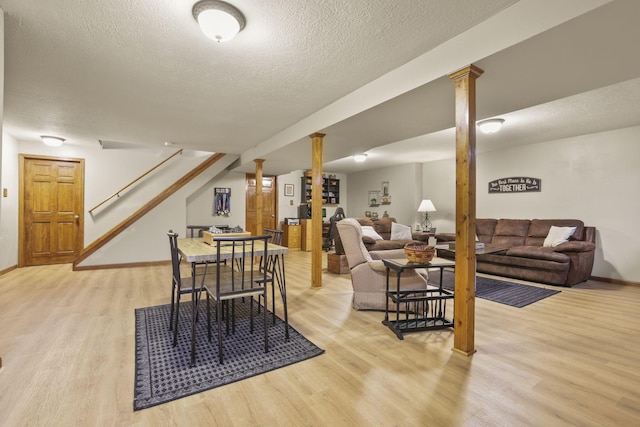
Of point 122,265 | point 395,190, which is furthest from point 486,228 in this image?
point 122,265

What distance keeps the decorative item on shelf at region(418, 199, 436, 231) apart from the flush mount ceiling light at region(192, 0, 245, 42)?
615 centimetres

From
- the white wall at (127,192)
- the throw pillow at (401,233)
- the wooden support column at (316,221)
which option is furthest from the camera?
the throw pillow at (401,233)

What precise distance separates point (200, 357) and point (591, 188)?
20.7 feet

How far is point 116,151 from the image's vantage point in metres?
6.39

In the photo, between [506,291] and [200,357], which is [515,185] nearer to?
[506,291]

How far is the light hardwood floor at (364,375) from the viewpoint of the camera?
1.61 m

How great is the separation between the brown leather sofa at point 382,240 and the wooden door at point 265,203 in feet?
9.08

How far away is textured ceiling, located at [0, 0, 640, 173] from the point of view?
1927 mm

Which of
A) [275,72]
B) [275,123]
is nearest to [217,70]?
[275,72]

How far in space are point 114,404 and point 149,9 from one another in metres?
2.42

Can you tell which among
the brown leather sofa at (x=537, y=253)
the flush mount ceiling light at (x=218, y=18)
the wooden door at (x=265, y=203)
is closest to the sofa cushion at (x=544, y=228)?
the brown leather sofa at (x=537, y=253)

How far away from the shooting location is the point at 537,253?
15.4 feet

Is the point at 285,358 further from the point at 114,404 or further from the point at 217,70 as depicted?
the point at 217,70

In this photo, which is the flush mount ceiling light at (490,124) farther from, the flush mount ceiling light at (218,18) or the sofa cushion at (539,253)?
the flush mount ceiling light at (218,18)
